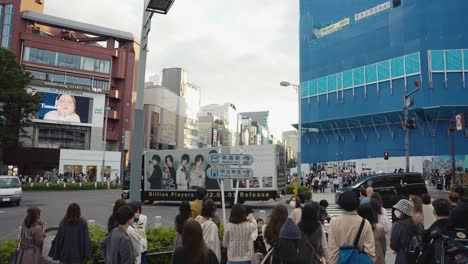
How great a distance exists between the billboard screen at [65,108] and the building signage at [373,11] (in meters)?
40.3

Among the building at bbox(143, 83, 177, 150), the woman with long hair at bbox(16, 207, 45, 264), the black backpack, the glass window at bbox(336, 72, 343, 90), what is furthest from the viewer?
the building at bbox(143, 83, 177, 150)

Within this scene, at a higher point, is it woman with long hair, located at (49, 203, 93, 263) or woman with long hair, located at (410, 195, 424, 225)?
woman with long hair, located at (410, 195, 424, 225)

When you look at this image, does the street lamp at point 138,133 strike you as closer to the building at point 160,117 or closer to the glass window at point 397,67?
the glass window at point 397,67

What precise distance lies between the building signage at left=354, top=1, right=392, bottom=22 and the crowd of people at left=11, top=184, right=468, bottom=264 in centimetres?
4810

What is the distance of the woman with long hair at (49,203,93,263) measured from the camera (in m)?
5.57

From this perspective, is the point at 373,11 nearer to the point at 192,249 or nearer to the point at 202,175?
the point at 202,175

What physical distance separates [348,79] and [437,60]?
37.2ft

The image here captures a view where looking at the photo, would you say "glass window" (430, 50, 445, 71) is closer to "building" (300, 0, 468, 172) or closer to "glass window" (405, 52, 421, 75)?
"building" (300, 0, 468, 172)

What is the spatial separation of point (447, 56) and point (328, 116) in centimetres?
1648

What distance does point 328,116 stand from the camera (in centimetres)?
5303

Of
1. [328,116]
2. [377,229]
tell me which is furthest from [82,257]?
[328,116]

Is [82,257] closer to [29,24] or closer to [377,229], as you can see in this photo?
[377,229]

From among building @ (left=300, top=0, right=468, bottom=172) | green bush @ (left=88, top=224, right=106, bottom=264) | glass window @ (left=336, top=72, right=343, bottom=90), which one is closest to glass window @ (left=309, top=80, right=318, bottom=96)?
building @ (left=300, top=0, right=468, bottom=172)

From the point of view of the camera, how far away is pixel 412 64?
4366cm
